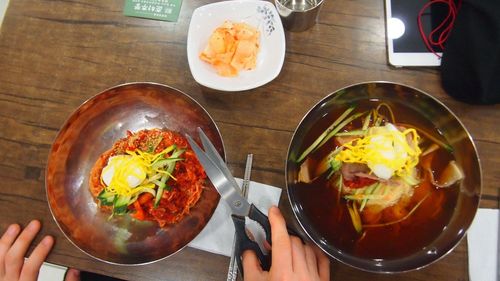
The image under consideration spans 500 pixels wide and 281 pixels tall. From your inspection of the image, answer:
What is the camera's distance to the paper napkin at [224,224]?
1.16m

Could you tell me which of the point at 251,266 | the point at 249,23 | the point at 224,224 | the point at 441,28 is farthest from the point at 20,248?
the point at 441,28

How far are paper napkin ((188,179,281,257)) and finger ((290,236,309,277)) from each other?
0.65 feet

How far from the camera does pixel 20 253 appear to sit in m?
1.25

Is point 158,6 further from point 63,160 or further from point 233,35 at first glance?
point 63,160

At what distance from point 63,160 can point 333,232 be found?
0.89 metres

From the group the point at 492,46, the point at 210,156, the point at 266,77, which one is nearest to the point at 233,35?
the point at 266,77

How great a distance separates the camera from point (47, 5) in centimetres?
142

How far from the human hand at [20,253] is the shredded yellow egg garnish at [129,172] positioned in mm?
329

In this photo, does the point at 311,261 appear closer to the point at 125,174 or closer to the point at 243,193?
the point at 243,193

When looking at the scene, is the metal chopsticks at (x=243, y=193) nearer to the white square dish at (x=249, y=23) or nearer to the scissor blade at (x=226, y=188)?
the scissor blade at (x=226, y=188)

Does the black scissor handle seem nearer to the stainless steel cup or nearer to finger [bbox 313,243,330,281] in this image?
finger [bbox 313,243,330,281]

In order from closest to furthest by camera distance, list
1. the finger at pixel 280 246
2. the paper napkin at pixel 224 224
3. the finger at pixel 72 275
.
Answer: the finger at pixel 280 246
the paper napkin at pixel 224 224
the finger at pixel 72 275

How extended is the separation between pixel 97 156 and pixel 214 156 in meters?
0.46

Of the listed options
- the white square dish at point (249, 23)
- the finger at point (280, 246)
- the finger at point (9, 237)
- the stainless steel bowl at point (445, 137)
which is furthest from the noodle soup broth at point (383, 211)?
the finger at point (9, 237)
